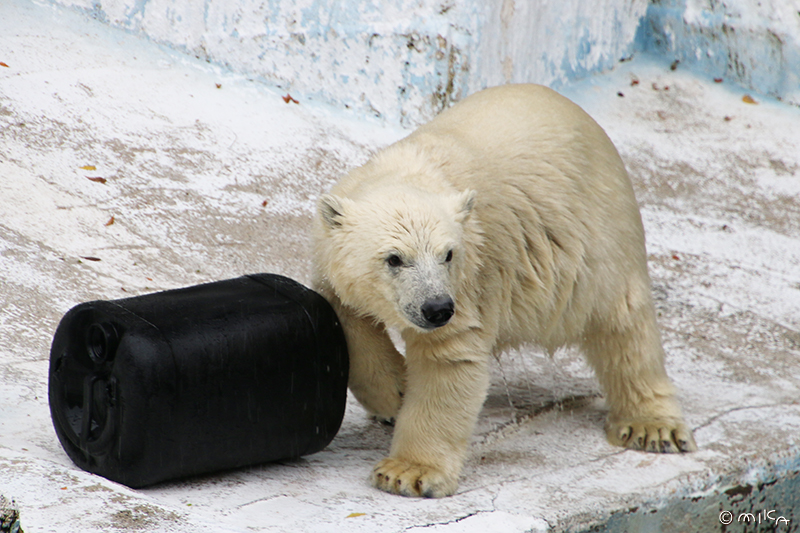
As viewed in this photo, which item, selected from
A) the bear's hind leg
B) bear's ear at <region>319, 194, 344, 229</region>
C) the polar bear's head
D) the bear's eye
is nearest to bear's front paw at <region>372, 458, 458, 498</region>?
the polar bear's head

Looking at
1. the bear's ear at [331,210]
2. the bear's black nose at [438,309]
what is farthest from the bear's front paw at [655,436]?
the bear's ear at [331,210]

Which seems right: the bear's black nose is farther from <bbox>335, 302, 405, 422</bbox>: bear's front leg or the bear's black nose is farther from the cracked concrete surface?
the cracked concrete surface

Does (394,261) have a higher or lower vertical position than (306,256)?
higher

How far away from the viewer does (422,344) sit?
303cm

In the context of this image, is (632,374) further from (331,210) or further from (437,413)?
(331,210)

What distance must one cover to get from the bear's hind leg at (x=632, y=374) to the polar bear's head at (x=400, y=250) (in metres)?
1.06

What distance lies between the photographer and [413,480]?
9.68 feet

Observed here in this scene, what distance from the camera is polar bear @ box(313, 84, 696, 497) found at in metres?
2.85

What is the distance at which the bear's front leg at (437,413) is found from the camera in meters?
3.02

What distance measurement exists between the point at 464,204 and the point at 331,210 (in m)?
0.45

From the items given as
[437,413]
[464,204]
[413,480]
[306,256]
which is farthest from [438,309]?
[306,256]

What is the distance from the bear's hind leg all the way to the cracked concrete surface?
121 millimetres

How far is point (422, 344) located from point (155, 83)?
4.03m

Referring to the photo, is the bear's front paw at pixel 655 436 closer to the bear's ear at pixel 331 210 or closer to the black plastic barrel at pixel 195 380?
the black plastic barrel at pixel 195 380
